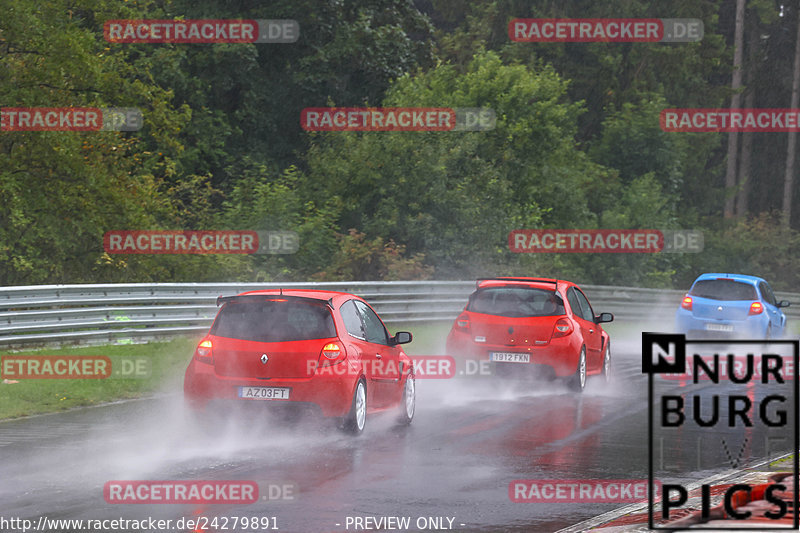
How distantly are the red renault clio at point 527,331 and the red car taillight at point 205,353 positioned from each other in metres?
6.12

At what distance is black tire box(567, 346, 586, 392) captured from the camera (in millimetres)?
16922

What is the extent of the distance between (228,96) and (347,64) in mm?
4061

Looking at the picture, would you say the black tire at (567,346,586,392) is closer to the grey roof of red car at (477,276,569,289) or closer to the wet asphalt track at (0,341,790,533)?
the grey roof of red car at (477,276,569,289)

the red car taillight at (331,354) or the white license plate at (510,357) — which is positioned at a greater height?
the red car taillight at (331,354)

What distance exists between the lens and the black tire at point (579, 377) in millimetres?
16922

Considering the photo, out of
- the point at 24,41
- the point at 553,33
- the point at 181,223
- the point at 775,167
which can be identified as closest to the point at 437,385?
the point at 24,41

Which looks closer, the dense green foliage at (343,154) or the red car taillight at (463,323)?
the red car taillight at (463,323)

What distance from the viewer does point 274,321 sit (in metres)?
11.7

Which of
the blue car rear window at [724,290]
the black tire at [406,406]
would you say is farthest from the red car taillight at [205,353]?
the blue car rear window at [724,290]

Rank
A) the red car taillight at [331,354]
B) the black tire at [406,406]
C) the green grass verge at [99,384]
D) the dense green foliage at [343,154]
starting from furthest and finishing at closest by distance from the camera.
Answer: the dense green foliage at [343,154], the green grass verge at [99,384], the black tire at [406,406], the red car taillight at [331,354]

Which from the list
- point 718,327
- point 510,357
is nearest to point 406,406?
point 510,357

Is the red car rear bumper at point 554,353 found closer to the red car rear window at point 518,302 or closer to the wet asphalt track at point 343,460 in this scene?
the red car rear window at point 518,302

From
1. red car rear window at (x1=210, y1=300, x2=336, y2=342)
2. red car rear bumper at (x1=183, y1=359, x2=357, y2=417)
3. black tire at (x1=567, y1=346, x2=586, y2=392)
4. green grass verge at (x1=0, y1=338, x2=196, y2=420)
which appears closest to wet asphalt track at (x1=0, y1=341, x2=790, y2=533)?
red car rear bumper at (x1=183, y1=359, x2=357, y2=417)

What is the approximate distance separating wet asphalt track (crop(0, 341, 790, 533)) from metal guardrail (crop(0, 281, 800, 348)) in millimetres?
3714
